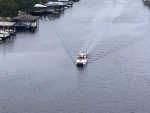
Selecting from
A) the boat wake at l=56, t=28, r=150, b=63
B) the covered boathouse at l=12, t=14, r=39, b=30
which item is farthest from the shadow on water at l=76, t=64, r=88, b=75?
the covered boathouse at l=12, t=14, r=39, b=30

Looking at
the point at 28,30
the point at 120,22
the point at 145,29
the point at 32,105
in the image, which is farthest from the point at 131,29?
the point at 32,105

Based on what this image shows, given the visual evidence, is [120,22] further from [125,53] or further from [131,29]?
[125,53]

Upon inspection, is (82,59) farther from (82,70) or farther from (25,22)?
(25,22)

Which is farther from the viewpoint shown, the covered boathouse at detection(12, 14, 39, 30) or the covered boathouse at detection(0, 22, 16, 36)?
the covered boathouse at detection(12, 14, 39, 30)

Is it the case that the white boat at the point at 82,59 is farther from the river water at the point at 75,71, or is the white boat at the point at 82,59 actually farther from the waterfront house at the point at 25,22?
the waterfront house at the point at 25,22

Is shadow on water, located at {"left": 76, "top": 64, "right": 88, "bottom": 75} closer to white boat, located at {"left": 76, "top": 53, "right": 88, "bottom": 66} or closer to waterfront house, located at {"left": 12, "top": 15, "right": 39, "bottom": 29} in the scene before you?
white boat, located at {"left": 76, "top": 53, "right": 88, "bottom": 66}

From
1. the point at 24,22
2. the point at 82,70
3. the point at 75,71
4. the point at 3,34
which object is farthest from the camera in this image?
the point at 24,22

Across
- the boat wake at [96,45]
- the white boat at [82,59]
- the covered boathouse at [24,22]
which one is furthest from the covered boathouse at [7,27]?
the white boat at [82,59]

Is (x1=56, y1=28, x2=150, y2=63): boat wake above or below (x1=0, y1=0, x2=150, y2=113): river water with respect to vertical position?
above

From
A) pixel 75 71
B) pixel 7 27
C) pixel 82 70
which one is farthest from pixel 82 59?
pixel 7 27
